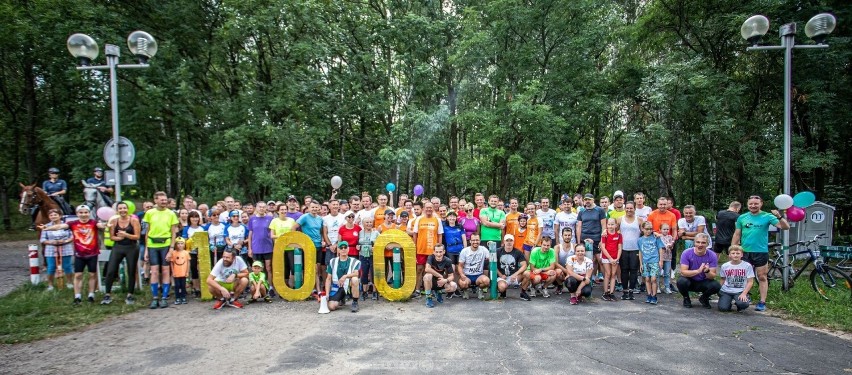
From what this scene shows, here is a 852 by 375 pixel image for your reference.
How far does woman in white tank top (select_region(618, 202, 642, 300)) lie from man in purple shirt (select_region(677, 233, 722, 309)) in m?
0.87

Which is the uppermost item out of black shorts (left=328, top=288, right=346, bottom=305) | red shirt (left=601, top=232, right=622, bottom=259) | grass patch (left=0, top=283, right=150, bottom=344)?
red shirt (left=601, top=232, right=622, bottom=259)

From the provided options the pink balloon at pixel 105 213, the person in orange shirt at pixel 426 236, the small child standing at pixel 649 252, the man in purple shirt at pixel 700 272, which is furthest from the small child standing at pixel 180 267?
the man in purple shirt at pixel 700 272

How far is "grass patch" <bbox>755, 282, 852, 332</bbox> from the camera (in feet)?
20.6

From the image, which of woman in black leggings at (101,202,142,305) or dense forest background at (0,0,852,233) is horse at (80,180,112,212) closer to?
woman in black leggings at (101,202,142,305)

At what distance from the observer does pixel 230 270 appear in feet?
25.2

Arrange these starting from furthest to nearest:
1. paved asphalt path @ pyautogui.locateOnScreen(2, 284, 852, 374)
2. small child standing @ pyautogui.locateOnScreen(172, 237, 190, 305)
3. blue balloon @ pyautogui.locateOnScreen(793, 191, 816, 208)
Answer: blue balloon @ pyautogui.locateOnScreen(793, 191, 816, 208), small child standing @ pyautogui.locateOnScreen(172, 237, 190, 305), paved asphalt path @ pyautogui.locateOnScreen(2, 284, 852, 374)

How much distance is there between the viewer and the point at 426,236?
8.34m

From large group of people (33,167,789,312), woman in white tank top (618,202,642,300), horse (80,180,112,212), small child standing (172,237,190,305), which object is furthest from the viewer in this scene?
horse (80,180,112,212)

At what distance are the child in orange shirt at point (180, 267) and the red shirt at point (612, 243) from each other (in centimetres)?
775

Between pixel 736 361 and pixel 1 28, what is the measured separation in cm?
2398

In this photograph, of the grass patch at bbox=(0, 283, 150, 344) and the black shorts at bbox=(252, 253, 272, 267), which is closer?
Answer: the grass patch at bbox=(0, 283, 150, 344)

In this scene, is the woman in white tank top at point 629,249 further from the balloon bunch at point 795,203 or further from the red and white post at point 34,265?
the red and white post at point 34,265

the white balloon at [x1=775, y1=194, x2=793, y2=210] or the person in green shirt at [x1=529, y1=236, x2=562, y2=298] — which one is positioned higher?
the white balloon at [x1=775, y1=194, x2=793, y2=210]

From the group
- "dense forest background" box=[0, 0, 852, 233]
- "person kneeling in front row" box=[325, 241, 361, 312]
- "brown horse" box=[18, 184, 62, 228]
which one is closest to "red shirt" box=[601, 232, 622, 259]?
"person kneeling in front row" box=[325, 241, 361, 312]
